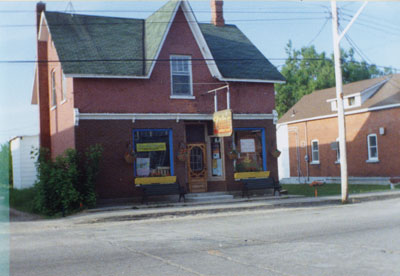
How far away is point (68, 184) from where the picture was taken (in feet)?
60.3

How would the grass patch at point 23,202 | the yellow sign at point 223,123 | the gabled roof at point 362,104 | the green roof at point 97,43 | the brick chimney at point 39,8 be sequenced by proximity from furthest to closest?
the gabled roof at point 362,104 < the brick chimney at point 39,8 < the grass patch at point 23,202 < the green roof at point 97,43 < the yellow sign at point 223,123

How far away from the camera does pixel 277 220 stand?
1439cm

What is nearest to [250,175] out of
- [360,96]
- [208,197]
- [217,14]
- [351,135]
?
[208,197]

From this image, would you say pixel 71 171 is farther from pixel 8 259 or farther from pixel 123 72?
pixel 8 259

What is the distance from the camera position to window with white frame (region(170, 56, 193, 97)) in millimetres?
21406

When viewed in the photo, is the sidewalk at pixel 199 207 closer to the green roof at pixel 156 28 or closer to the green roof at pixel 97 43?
the green roof at pixel 97 43

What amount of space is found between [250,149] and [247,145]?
0.24 meters

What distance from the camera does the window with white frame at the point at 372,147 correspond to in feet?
102

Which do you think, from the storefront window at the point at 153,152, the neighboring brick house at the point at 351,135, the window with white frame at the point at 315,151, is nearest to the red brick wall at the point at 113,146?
the storefront window at the point at 153,152

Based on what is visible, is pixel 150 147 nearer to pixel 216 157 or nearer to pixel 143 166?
pixel 143 166

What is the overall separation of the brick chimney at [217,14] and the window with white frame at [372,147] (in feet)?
40.7

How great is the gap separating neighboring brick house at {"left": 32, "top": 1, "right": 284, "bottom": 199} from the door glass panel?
0.15ft

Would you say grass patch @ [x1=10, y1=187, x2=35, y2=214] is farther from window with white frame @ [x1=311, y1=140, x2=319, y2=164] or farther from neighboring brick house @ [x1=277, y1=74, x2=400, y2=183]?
window with white frame @ [x1=311, y1=140, x2=319, y2=164]

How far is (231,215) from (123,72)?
24.7ft
